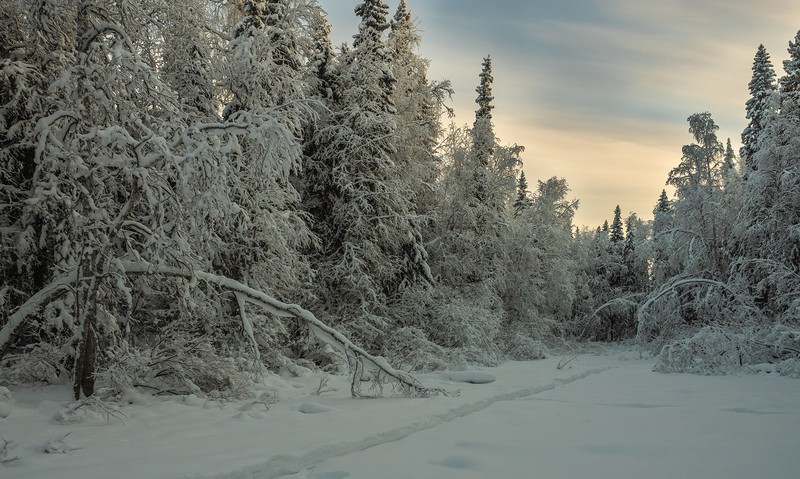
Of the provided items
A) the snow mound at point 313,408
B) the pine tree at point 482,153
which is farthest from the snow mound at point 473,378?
the pine tree at point 482,153

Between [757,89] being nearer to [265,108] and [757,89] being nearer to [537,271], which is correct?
[537,271]

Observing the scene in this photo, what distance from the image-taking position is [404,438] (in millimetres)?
6004

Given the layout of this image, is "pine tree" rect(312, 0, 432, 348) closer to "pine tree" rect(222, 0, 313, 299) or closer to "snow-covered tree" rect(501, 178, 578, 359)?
"pine tree" rect(222, 0, 313, 299)

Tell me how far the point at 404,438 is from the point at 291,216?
918 centimetres

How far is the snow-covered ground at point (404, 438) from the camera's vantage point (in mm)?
4680

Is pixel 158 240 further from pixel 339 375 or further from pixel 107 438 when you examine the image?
pixel 339 375

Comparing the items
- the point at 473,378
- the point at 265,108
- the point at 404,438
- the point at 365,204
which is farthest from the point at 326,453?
the point at 365,204

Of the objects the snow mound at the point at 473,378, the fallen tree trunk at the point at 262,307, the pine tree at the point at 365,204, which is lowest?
the snow mound at the point at 473,378

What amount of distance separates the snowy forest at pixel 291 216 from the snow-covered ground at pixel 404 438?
99 cm

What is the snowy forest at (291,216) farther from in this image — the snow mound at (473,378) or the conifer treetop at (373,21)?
the snow mound at (473,378)

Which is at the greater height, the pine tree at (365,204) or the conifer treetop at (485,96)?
the conifer treetop at (485,96)

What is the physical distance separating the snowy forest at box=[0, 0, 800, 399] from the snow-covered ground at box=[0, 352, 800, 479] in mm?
989

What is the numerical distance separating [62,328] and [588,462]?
24.4ft

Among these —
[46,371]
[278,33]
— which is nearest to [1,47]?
[46,371]
